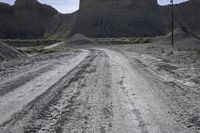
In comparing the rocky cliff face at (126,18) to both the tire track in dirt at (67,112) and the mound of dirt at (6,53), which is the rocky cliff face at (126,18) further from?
the tire track in dirt at (67,112)

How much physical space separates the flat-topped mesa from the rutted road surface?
11837cm

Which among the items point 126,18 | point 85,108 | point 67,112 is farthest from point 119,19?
point 67,112

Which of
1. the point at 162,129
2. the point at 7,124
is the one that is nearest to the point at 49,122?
the point at 7,124

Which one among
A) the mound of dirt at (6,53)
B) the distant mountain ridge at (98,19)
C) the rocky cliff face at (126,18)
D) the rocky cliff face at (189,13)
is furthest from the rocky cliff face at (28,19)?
the mound of dirt at (6,53)

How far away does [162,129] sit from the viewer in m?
7.36

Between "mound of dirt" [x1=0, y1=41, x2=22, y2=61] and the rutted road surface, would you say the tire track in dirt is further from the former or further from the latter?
"mound of dirt" [x1=0, y1=41, x2=22, y2=61]

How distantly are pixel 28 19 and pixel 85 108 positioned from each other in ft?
524

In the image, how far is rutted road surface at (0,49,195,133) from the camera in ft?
24.7

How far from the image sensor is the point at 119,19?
453ft

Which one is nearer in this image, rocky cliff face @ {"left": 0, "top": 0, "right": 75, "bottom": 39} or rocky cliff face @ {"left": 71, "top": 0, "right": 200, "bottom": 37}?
rocky cliff face @ {"left": 71, "top": 0, "right": 200, "bottom": 37}

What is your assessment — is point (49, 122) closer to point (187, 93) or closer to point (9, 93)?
point (9, 93)

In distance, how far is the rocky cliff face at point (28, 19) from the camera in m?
156

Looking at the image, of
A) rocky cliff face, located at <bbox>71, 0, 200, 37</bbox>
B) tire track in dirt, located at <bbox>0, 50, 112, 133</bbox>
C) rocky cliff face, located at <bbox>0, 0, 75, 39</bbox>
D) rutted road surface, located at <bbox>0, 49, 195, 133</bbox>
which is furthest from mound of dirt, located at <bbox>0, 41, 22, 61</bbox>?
rocky cliff face, located at <bbox>0, 0, 75, 39</bbox>

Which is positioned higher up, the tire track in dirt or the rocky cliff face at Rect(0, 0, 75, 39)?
the rocky cliff face at Rect(0, 0, 75, 39)
